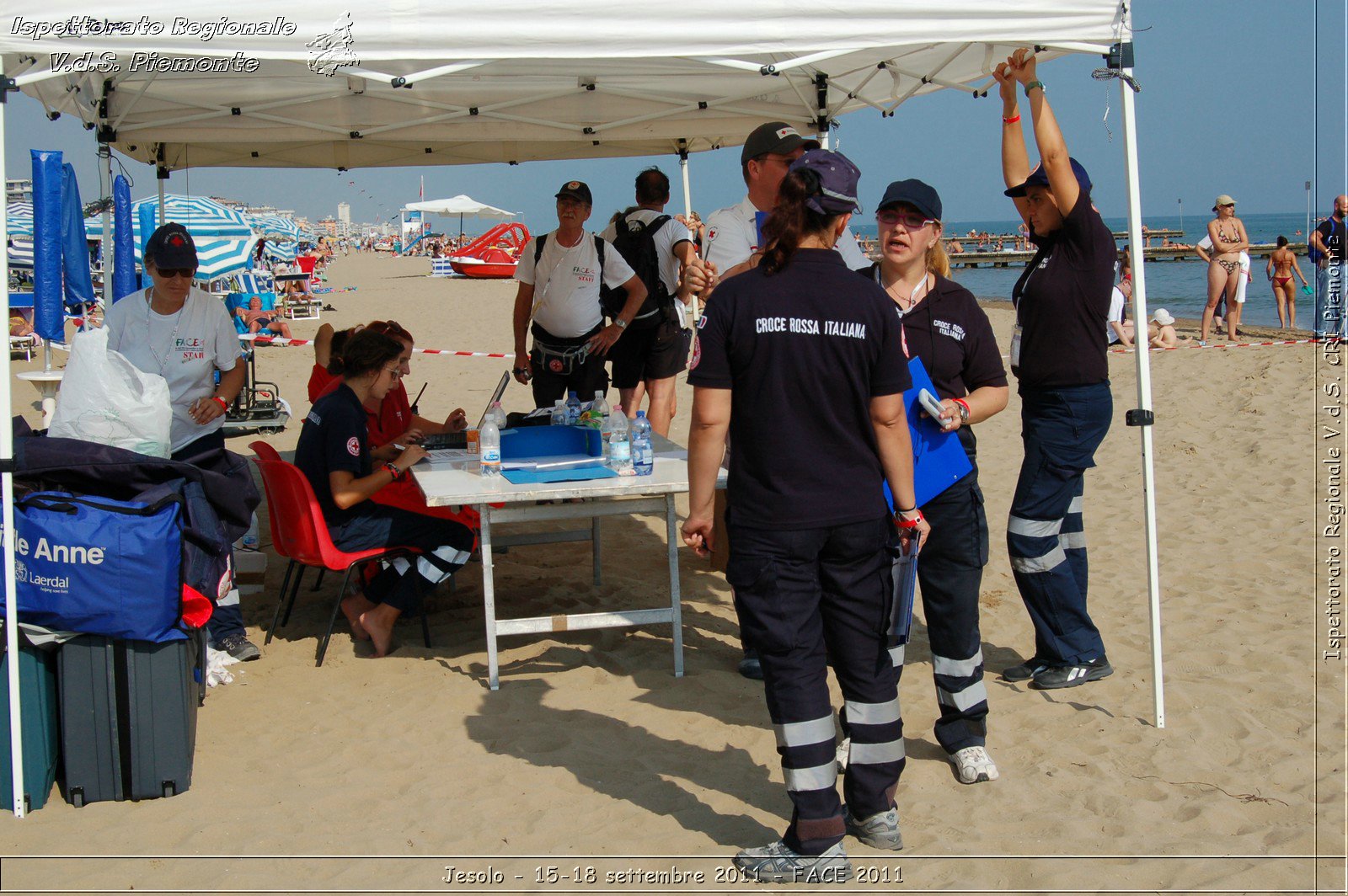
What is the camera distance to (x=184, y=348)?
14.7ft

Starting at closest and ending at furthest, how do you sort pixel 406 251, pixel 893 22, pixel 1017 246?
pixel 893 22, pixel 1017 246, pixel 406 251

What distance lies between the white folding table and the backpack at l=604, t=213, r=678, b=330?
2.03 meters

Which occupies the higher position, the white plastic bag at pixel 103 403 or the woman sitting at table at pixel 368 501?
the white plastic bag at pixel 103 403

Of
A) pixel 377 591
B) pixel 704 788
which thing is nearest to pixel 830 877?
pixel 704 788

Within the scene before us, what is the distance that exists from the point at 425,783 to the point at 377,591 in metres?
1.35

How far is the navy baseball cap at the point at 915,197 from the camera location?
3234 millimetres

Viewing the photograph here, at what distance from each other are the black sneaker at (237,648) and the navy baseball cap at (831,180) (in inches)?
126

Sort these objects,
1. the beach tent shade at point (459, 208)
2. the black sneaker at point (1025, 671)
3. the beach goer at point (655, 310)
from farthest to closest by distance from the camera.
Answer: the beach tent shade at point (459, 208) < the beach goer at point (655, 310) < the black sneaker at point (1025, 671)

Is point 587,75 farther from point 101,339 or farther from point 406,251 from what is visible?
point 406,251

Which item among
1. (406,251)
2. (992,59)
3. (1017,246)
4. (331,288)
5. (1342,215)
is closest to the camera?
(992,59)

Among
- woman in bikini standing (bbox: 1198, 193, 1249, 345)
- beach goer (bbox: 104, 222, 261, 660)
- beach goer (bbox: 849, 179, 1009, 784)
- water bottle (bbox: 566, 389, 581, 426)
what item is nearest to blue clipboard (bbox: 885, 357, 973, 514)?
beach goer (bbox: 849, 179, 1009, 784)

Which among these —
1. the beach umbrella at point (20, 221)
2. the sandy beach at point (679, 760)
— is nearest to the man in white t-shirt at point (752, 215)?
the sandy beach at point (679, 760)

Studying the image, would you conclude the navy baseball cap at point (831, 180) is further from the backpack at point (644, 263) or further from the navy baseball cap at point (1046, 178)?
the backpack at point (644, 263)

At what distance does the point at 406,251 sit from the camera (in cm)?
6700
